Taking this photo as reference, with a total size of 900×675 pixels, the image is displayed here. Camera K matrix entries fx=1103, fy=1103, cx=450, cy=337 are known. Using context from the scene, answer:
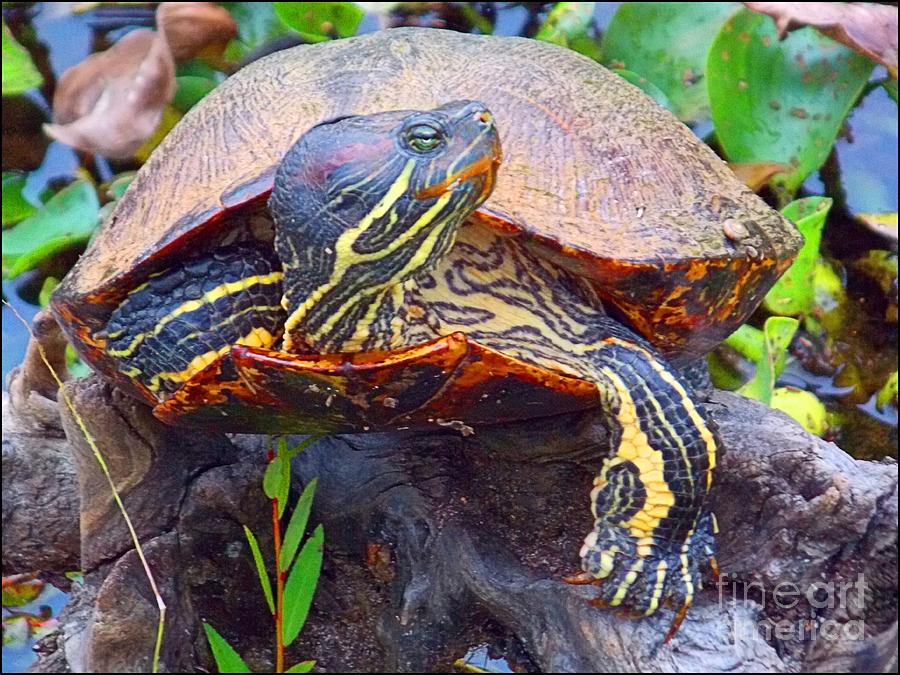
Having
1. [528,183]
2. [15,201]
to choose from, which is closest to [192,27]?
[15,201]

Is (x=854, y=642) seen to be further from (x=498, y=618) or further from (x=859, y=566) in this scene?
(x=498, y=618)

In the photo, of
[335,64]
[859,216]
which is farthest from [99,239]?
[859,216]

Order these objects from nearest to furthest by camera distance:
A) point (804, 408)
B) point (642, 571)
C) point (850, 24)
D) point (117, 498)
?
point (642, 571), point (117, 498), point (804, 408), point (850, 24)

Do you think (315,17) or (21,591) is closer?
(21,591)

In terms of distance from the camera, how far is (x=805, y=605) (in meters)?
1.60

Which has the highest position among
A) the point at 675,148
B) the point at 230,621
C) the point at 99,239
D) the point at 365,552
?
the point at 675,148

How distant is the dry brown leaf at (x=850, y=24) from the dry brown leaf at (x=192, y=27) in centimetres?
162

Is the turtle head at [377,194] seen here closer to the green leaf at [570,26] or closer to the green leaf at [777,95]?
the green leaf at [777,95]

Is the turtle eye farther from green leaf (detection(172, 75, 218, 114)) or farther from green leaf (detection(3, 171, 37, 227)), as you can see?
green leaf (detection(3, 171, 37, 227))

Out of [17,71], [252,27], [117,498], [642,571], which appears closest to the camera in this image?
[642,571]

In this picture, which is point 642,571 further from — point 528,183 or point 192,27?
point 192,27

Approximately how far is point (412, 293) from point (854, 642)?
2.58 ft

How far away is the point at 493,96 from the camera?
1.81m

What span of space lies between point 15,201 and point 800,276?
2241 millimetres
